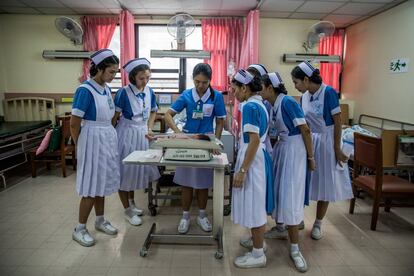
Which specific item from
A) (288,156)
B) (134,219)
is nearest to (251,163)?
(288,156)

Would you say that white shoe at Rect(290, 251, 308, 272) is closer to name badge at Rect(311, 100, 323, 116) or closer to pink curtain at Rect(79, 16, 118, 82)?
name badge at Rect(311, 100, 323, 116)

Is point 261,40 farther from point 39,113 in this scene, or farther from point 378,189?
point 39,113

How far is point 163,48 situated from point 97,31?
3.54 ft

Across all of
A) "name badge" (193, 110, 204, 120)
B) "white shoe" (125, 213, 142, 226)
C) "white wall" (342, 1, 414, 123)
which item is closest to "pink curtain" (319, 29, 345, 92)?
"white wall" (342, 1, 414, 123)

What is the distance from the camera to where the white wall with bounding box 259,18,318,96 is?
4.86 meters

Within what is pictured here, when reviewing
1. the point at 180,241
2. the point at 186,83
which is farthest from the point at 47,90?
the point at 180,241

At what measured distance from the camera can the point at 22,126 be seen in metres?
4.19

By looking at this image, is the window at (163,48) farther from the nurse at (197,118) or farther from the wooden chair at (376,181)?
the wooden chair at (376,181)

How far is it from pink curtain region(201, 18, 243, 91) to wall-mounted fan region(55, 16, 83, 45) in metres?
1.89

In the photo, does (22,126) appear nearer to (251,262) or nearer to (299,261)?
(251,262)

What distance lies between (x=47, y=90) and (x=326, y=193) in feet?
15.3

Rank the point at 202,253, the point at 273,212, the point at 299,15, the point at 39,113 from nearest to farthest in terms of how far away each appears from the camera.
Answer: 1. the point at 273,212
2. the point at 202,253
3. the point at 299,15
4. the point at 39,113

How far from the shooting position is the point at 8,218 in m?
2.74

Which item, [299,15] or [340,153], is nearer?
[340,153]
